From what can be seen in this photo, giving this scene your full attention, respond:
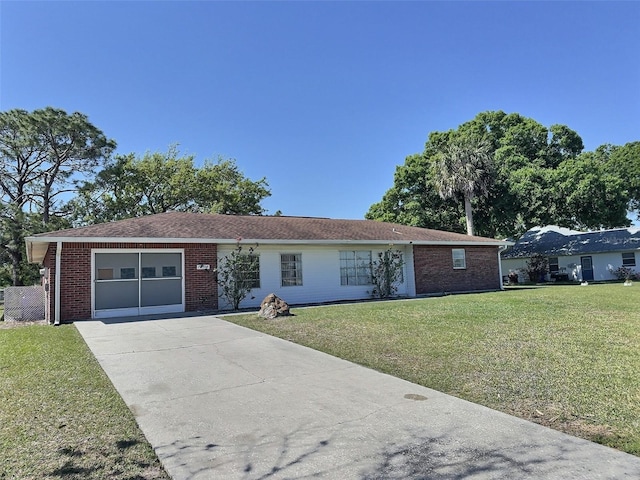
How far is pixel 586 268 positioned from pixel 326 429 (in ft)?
106

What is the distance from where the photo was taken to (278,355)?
7.18 m

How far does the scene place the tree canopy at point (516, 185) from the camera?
31.3 m

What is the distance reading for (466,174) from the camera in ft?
98.2

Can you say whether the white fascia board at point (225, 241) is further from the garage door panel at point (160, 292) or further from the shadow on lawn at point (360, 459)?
the shadow on lawn at point (360, 459)

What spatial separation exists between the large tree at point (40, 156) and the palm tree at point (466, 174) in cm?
2441

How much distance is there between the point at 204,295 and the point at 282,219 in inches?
271

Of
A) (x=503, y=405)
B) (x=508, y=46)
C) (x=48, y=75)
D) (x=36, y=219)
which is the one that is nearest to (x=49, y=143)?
(x=36, y=219)

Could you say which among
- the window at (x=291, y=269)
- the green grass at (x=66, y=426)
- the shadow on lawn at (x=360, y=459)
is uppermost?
the window at (x=291, y=269)

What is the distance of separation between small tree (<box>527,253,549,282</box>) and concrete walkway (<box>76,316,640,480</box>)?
2982 centimetres

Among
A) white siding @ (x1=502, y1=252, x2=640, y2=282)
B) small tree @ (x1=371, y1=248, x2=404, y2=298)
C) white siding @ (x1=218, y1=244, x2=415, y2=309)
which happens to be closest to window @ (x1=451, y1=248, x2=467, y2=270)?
small tree @ (x1=371, y1=248, x2=404, y2=298)

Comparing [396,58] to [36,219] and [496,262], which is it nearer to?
[496,262]

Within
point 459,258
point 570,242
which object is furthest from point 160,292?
point 570,242

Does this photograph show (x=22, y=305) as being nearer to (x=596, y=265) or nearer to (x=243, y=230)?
(x=243, y=230)

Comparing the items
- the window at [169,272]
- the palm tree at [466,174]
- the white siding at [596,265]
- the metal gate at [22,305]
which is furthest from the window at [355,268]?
the white siding at [596,265]
